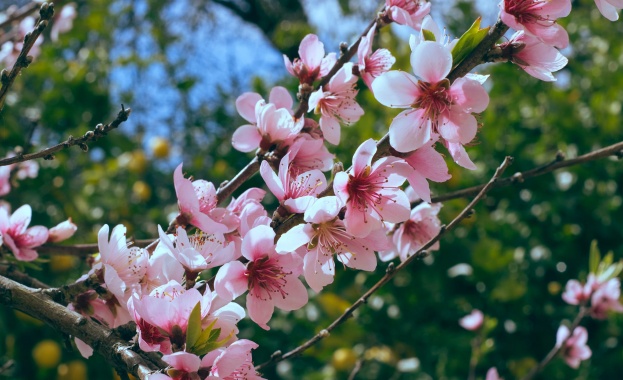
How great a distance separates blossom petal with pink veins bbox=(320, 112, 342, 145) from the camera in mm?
1054

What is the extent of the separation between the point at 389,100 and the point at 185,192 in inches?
12.2

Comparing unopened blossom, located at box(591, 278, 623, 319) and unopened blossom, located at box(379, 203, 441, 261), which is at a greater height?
unopened blossom, located at box(379, 203, 441, 261)

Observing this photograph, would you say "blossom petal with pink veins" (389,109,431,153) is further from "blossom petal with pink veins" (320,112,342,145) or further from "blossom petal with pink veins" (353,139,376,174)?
"blossom petal with pink veins" (320,112,342,145)

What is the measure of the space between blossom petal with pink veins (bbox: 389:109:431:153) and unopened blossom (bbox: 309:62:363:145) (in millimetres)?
245

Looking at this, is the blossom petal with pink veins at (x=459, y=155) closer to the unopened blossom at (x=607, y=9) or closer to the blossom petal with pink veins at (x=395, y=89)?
the blossom petal with pink veins at (x=395, y=89)

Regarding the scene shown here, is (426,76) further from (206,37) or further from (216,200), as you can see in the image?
(206,37)

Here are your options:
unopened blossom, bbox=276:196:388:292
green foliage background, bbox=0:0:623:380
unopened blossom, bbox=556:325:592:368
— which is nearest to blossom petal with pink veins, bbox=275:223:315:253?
unopened blossom, bbox=276:196:388:292

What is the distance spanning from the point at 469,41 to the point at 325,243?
0.99ft

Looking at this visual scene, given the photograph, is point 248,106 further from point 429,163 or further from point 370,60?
point 429,163

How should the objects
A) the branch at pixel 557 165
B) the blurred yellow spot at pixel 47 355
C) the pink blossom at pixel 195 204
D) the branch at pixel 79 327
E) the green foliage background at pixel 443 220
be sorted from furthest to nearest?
the green foliage background at pixel 443 220, the blurred yellow spot at pixel 47 355, the branch at pixel 557 165, the pink blossom at pixel 195 204, the branch at pixel 79 327

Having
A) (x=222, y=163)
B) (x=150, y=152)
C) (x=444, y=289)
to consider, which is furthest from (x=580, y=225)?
(x=150, y=152)

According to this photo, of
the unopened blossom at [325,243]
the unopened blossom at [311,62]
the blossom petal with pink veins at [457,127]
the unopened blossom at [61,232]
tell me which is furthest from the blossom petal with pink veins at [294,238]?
the unopened blossom at [61,232]

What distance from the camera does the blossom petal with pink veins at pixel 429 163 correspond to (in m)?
0.85

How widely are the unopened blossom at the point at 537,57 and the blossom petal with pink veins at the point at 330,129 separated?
315mm
